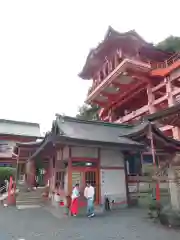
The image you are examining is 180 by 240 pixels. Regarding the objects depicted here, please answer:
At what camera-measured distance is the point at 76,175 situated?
39.6 ft

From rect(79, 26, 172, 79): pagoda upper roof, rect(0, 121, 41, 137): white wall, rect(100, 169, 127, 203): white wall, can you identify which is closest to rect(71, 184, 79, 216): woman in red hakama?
rect(100, 169, 127, 203): white wall

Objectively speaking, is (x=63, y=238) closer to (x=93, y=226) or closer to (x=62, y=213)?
(x=93, y=226)

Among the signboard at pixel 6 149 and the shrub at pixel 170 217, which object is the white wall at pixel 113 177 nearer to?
the shrub at pixel 170 217

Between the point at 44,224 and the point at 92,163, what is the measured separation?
14.3 feet

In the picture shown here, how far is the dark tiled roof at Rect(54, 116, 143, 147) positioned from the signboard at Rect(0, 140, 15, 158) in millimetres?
18713

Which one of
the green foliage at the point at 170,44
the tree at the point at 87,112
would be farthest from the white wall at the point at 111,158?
the tree at the point at 87,112

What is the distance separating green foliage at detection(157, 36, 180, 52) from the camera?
31769 mm

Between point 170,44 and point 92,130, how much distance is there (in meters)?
24.8

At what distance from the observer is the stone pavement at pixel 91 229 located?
702cm

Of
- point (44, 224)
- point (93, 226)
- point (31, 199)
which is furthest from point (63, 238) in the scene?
point (31, 199)

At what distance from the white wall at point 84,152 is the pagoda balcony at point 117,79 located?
1127cm

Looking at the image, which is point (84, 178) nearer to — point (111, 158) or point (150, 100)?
point (111, 158)

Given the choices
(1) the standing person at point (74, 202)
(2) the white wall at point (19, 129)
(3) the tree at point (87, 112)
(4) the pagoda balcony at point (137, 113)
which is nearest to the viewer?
(1) the standing person at point (74, 202)

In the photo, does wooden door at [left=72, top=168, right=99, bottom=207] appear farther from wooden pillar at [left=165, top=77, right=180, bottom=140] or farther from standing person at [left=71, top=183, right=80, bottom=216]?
wooden pillar at [left=165, top=77, right=180, bottom=140]
